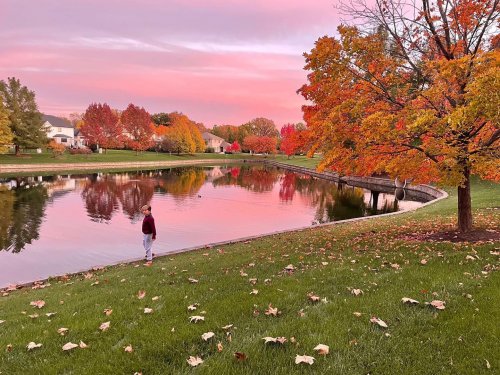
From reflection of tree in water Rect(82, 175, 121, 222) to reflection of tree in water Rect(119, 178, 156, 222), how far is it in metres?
0.74

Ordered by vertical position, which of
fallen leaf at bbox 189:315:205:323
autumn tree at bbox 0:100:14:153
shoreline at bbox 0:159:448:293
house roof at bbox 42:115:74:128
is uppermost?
house roof at bbox 42:115:74:128

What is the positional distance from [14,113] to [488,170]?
8468 centimetres

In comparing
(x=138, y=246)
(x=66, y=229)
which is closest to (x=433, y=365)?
(x=138, y=246)

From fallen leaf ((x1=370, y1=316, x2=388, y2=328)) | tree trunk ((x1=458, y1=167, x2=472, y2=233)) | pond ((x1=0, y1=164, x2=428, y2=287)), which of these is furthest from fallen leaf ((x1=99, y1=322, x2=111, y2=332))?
tree trunk ((x1=458, y1=167, x2=472, y2=233))

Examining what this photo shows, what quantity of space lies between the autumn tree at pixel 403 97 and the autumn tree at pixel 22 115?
255ft

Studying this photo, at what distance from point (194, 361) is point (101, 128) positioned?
4089 inches

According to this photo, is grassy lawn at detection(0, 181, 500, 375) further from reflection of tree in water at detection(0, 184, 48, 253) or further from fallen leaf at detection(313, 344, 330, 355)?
reflection of tree in water at detection(0, 184, 48, 253)

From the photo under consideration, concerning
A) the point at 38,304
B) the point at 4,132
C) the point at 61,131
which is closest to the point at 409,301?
the point at 38,304

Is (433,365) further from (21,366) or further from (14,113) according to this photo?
(14,113)

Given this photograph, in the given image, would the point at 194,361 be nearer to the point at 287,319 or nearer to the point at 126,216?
the point at 287,319

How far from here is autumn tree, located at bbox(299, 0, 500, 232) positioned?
1025cm

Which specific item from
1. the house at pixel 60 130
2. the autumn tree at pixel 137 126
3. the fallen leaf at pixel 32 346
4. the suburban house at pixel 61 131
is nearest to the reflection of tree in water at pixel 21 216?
the fallen leaf at pixel 32 346

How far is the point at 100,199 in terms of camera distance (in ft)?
119

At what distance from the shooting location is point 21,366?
16.9ft
